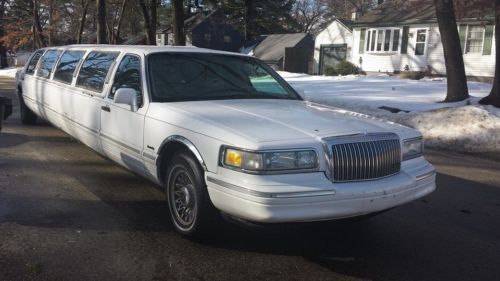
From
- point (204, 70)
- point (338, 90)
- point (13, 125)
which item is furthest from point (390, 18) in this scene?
point (204, 70)

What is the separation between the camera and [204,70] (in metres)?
5.26

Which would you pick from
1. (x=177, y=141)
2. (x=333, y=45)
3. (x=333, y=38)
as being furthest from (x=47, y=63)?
(x=333, y=38)

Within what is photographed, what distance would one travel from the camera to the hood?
12.4ft

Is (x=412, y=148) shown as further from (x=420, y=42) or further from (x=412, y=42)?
(x=412, y=42)

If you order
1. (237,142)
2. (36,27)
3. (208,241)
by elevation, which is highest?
(36,27)

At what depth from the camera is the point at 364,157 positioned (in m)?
3.81

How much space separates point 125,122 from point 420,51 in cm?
2644

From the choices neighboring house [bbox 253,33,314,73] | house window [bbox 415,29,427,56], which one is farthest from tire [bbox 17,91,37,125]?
neighboring house [bbox 253,33,314,73]

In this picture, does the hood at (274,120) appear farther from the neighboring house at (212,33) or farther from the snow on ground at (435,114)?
the neighboring house at (212,33)

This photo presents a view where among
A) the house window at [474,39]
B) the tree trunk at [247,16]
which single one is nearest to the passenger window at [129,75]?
the house window at [474,39]

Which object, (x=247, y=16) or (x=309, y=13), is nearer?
(x=247, y=16)

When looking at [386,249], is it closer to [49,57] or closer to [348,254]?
[348,254]

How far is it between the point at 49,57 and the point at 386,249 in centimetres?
657

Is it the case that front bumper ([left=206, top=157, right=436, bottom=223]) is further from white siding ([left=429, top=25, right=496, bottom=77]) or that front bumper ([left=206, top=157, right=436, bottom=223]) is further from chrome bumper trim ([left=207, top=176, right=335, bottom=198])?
white siding ([left=429, top=25, right=496, bottom=77])
